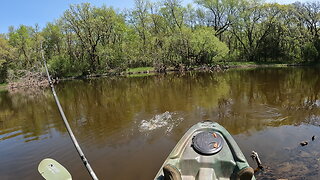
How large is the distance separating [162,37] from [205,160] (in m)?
39.8

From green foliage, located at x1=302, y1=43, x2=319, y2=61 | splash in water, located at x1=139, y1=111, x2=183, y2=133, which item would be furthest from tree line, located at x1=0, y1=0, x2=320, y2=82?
splash in water, located at x1=139, y1=111, x2=183, y2=133

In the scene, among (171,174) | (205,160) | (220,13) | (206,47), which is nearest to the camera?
(171,174)

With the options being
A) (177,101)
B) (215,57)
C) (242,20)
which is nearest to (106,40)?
(215,57)

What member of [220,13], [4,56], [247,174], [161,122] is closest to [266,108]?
[161,122]

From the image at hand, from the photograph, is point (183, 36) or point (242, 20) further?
point (242, 20)

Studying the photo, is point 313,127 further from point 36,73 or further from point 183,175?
point 36,73

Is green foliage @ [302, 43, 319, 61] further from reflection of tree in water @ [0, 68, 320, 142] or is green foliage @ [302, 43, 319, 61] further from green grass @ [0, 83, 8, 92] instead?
green grass @ [0, 83, 8, 92]

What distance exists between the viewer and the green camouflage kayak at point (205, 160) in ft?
12.7

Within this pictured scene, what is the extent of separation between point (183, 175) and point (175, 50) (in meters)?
38.1

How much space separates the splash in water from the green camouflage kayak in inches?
161

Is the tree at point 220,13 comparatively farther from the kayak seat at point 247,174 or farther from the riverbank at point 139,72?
the kayak seat at point 247,174

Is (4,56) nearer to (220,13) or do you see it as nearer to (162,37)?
(162,37)

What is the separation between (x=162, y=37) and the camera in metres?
42.6

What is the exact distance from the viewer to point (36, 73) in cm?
3278
